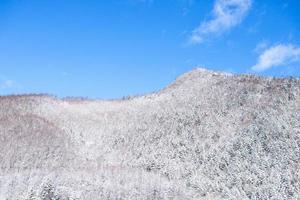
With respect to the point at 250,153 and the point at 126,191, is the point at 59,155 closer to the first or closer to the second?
the point at 126,191

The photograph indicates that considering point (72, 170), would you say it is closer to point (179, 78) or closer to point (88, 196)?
point (88, 196)

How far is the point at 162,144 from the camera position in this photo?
3181cm

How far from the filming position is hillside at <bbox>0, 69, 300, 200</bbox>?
21688mm

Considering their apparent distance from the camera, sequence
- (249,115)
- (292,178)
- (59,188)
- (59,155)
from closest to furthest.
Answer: (59,188)
(292,178)
(59,155)
(249,115)

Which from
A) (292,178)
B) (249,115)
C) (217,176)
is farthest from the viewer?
(249,115)

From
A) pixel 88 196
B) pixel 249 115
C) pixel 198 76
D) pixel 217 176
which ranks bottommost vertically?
pixel 88 196

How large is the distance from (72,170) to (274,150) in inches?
451

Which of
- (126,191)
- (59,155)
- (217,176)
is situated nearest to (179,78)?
(59,155)

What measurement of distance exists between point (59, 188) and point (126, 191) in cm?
315

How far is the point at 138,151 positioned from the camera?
3153 centimetres

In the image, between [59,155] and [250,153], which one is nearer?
[250,153]

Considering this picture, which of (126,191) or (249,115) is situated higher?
(249,115)

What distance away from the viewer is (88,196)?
2003 centimetres

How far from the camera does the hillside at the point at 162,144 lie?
2169cm
